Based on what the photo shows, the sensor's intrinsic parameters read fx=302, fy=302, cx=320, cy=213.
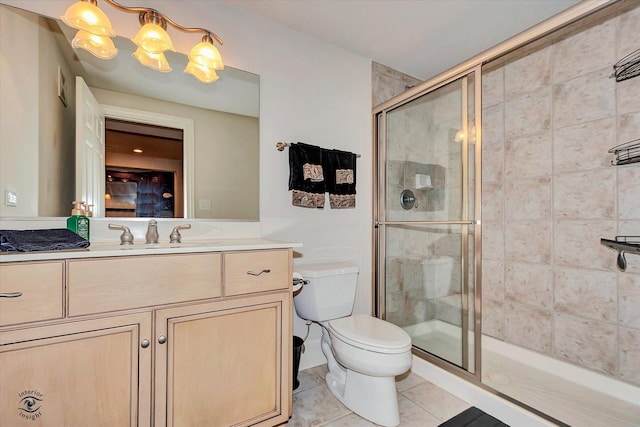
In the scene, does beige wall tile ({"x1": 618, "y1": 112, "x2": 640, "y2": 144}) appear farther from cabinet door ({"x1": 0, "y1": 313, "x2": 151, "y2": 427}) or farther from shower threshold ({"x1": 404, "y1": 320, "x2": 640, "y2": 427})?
cabinet door ({"x1": 0, "y1": 313, "x2": 151, "y2": 427})

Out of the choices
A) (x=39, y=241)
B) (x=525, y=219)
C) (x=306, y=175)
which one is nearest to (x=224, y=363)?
(x=39, y=241)

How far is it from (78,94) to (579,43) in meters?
2.92

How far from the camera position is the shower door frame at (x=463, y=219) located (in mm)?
1703

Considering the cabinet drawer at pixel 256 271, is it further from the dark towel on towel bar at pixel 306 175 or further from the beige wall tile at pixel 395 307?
the beige wall tile at pixel 395 307

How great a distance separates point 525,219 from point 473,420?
1420 millimetres

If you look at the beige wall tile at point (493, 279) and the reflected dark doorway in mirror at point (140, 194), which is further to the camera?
the beige wall tile at point (493, 279)

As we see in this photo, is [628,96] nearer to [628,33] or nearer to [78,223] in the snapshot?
[628,33]

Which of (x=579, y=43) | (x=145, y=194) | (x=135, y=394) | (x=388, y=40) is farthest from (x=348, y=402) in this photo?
(x=579, y=43)

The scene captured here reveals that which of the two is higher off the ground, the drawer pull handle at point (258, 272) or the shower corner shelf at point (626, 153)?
the shower corner shelf at point (626, 153)

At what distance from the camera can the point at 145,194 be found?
5.28 ft

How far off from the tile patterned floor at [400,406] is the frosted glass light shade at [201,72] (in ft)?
6.35

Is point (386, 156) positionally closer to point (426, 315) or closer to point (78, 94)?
point (426, 315)

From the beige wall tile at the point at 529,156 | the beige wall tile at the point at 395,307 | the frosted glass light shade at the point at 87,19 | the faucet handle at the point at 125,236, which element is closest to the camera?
the frosted glass light shade at the point at 87,19

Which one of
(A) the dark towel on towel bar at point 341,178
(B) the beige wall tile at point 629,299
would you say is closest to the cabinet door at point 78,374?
(A) the dark towel on towel bar at point 341,178
